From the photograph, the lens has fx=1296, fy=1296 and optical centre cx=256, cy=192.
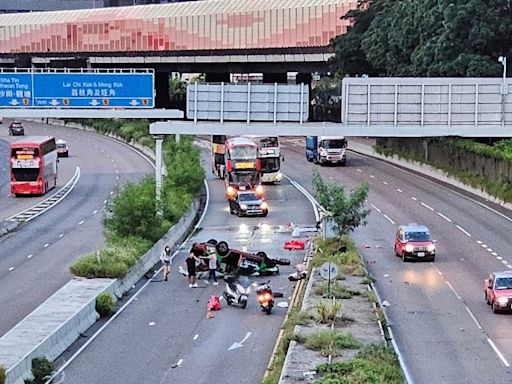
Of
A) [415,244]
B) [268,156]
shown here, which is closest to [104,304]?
[415,244]

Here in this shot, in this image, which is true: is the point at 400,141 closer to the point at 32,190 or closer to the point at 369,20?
the point at 369,20

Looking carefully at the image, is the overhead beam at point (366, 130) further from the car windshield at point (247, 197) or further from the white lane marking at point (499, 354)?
the white lane marking at point (499, 354)

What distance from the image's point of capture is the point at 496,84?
52.6 m

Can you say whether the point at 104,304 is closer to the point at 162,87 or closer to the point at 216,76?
the point at 216,76

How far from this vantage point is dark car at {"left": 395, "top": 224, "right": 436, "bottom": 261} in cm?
5081

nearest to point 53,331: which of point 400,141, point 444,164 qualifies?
point 444,164

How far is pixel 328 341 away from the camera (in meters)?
30.7

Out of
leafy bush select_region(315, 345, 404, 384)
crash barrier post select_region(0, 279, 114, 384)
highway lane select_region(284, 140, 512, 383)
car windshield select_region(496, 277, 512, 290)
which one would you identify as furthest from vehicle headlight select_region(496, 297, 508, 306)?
crash barrier post select_region(0, 279, 114, 384)

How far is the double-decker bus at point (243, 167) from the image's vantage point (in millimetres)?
73438

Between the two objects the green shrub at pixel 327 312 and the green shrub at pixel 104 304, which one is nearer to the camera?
the green shrub at pixel 327 312

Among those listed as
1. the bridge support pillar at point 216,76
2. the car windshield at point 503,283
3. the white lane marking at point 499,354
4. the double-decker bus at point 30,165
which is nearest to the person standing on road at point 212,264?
the car windshield at point 503,283

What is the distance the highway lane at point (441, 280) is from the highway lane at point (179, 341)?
403 cm

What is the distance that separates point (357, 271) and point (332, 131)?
8.97 m

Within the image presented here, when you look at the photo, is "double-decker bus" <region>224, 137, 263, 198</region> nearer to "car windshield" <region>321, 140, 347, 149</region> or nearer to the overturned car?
"car windshield" <region>321, 140, 347, 149</region>
